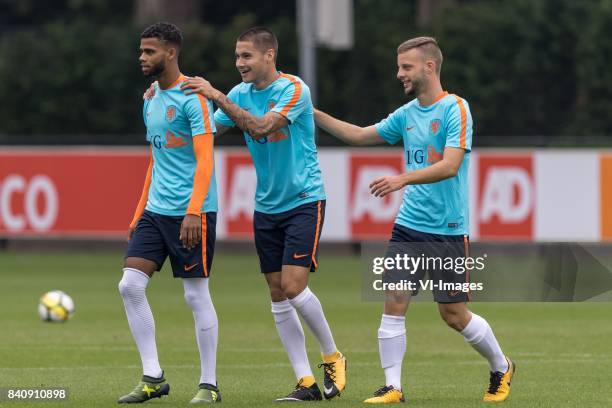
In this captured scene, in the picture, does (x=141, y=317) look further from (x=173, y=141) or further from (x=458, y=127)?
(x=458, y=127)

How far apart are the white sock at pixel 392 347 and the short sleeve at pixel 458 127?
3.66 feet

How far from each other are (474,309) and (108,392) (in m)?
7.91

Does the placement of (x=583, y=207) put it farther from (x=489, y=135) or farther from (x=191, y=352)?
(x=191, y=352)

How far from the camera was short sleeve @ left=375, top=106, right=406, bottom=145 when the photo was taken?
9930 millimetres

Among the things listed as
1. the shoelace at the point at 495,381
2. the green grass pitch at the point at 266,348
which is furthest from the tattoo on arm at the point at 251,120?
the shoelace at the point at 495,381

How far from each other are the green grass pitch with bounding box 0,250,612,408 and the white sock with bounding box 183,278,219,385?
252mm

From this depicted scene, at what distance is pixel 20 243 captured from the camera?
28.1 m

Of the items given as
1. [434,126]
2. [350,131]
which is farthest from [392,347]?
[350,131]

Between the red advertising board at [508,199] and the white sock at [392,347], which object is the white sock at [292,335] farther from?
the red advertising board at [508,199]

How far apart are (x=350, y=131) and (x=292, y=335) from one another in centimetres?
137

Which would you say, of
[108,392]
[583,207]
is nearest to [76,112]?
[583,207]

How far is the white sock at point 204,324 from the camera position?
31.8 ft

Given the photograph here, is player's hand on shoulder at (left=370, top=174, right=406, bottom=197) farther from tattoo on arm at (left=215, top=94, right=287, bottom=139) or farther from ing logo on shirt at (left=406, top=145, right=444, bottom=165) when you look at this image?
tattoo on arm at (left=215, top=94, right=287, bottom=139)

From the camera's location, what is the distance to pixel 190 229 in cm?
945
